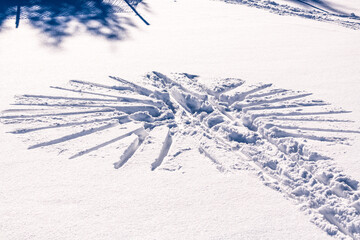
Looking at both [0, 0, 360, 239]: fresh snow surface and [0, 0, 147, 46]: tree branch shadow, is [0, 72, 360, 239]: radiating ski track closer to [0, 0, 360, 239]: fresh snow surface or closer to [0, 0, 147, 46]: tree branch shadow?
[0, 0, 360, 239]: fresh snow surface

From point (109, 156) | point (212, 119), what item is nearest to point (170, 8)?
point (212, 119)

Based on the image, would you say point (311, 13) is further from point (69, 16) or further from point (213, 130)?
point (213, 130)

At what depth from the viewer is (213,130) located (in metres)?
2.49

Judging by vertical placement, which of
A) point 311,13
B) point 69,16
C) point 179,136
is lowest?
point 179,136

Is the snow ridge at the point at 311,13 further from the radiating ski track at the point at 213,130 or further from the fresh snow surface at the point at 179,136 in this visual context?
the radiating ski track at the point at 213,130

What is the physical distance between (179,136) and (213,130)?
0.24 m

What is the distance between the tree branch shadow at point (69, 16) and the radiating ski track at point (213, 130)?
1.26 metres

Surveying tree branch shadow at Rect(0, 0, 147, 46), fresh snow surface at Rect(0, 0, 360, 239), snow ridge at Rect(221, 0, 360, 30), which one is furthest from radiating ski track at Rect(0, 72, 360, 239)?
snow ridge at Rect(221, 0, 360, 30)

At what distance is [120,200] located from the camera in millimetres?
1817

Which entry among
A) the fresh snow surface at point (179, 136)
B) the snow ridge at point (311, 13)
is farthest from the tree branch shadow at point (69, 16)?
the snow ridge at point (311, 13)

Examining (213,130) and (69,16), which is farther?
(69,16)

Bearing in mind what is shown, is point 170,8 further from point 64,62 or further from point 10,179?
point 10,179

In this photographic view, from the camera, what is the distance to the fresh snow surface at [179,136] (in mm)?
1717

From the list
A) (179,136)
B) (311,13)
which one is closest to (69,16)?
(179,136)
